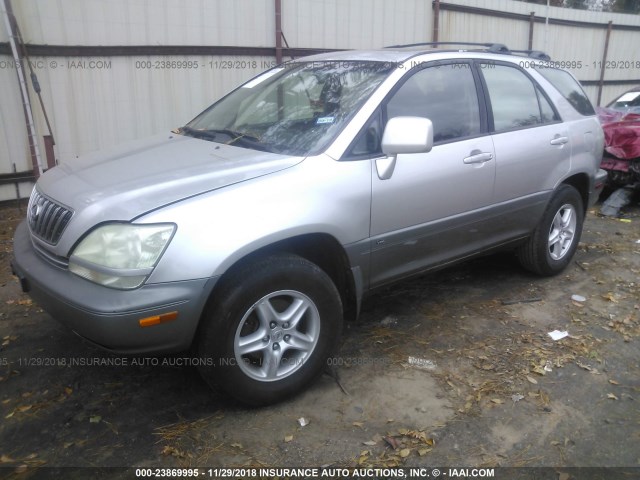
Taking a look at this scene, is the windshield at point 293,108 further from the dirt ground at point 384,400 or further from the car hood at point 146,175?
the dirt ground at point 384,400

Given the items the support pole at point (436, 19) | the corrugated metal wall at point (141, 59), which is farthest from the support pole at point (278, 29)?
the support pole at point (436, 19)

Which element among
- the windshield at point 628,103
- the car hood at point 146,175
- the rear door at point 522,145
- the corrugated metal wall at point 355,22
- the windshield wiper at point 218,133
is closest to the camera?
the car hood at point 146,175

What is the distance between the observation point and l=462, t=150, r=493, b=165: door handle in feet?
11.6

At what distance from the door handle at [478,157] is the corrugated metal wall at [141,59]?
15.1 feet

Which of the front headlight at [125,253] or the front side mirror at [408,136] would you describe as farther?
the front side mirror at [408,136]

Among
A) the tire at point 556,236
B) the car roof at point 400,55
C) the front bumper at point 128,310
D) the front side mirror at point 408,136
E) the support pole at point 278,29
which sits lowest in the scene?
the tire at point 556,236

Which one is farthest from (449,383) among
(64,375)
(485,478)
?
(64,375)

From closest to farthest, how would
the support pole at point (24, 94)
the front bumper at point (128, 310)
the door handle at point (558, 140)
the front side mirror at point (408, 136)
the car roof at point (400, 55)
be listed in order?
1. the front bumper at point (128, 310)
2. the front side mirror at point (408, 136)
3. the car roof at point (400, 55)
4. the door handle at point (558, 140)
5. the support pole at point (24, 94)

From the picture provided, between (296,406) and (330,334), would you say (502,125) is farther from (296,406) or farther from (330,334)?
(296,406)

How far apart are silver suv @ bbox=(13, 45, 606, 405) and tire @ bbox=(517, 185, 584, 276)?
0.15m

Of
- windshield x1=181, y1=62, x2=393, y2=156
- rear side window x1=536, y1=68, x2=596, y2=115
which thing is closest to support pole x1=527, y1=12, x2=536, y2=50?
rear side window x1=536, y1=68, x2=596, y2=115

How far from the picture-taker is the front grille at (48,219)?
265 centimetres

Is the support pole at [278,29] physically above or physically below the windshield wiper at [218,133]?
above

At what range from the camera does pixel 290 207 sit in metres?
2.70
